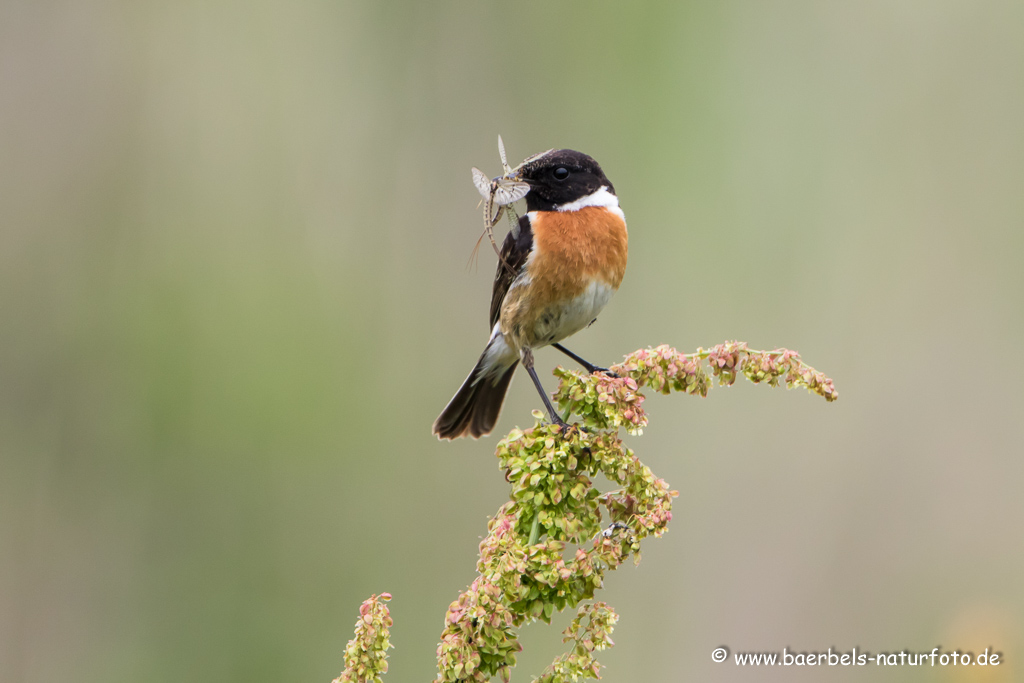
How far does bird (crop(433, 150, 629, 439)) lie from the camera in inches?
130

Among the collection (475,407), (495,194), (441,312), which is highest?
(441,312)

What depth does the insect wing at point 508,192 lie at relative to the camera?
2.93 meters

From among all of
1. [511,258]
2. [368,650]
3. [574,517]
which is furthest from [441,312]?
[368,650]

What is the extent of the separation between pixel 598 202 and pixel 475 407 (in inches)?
39.4

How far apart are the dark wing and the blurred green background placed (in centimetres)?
117

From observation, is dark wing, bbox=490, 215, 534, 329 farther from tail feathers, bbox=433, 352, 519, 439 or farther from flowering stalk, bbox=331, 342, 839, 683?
flowering stalk, bbox=331, 342, 839, 683

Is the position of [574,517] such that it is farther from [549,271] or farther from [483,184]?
[549,271]

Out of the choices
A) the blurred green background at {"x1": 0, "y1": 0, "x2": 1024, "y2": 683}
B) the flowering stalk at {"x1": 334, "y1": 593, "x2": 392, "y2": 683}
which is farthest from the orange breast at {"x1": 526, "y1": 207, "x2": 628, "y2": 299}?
the flowering stalk at {"x1": 334, "y1": 593, "x2": 392, "y2": 683}

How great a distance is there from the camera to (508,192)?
2.98 meters

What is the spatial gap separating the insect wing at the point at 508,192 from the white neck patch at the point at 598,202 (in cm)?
46

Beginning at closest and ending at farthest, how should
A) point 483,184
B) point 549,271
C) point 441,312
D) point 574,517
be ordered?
1. point 574,517
2. point 483,184
3. point 549,271
4. point 441,312

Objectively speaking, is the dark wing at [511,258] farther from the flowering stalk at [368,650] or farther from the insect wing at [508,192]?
the flowering stalk at [368,650]

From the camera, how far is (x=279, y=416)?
423 centimetres

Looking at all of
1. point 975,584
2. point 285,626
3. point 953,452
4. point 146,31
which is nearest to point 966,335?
point 953,452
